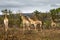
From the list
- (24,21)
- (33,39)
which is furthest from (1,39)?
(24,21)

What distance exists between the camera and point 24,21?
22953mm

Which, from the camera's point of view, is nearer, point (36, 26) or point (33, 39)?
point (33, 39)

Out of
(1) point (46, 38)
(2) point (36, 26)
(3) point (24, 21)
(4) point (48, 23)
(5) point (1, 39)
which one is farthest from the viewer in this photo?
(4) point (48, 23)

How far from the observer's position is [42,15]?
3225cm

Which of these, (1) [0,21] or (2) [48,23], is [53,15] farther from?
(1) [0,21]

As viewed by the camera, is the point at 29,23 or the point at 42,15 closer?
the point at 29,23

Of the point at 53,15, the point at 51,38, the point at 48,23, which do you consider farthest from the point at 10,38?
the point at 53,15

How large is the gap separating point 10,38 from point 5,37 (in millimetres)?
411

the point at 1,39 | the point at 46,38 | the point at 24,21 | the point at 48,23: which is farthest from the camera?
the point at 48,23

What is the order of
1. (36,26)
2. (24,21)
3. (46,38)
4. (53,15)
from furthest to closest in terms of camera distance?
(53,15), (36,26), (24,21), (46,38)

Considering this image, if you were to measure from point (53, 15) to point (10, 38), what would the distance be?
1476 cm

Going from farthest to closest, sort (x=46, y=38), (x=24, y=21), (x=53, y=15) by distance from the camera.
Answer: (x=53, y=15)
(x=24, y=21)
(x=46, y=38)

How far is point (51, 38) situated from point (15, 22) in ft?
41.8

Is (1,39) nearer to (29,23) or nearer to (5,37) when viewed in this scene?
(5,37)
